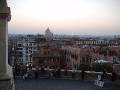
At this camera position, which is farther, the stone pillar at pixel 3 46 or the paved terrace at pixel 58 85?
the paved terrace at pixel 58 85

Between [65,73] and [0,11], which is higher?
[0,11]

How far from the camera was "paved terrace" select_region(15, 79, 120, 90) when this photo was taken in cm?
666

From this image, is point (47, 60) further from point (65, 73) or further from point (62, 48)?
point (65, 73)

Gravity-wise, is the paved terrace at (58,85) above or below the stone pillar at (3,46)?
below

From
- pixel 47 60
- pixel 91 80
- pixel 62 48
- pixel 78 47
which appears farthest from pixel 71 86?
pixel 62 48

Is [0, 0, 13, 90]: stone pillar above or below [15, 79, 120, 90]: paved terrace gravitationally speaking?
above

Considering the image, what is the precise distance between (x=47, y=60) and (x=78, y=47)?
3.49 m

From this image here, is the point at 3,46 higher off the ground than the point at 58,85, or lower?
higher

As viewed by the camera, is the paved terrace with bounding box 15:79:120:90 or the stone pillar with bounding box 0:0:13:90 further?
the paved terrace with bounding box 15:79:120:90

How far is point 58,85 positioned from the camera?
6988 mm

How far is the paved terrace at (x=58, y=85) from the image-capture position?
6.66 m

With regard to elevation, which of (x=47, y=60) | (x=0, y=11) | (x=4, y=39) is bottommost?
(x=47, y=60)

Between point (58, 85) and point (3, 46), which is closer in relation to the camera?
point (3, 46)

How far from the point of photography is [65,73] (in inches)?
329
